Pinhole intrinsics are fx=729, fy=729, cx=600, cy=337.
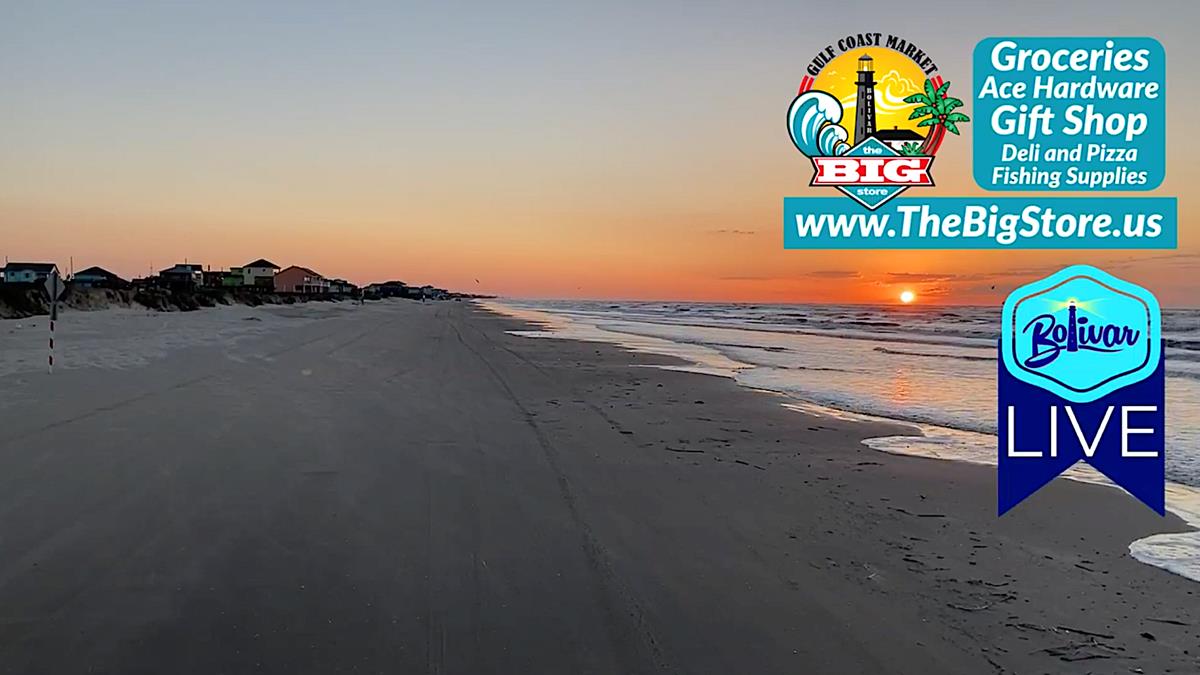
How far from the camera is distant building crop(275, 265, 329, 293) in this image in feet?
440

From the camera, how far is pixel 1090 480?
773 cm

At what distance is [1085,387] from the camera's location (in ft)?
29.1

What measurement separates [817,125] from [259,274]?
13317 centimetres

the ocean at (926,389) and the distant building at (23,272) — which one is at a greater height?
the distant building at (23,272)

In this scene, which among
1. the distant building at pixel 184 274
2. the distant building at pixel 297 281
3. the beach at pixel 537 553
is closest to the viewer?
the beach at pixel 537 553

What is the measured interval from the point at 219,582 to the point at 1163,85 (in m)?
11.9

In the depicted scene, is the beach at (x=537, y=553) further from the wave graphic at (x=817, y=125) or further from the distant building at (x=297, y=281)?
the distant building at (x=297, y=281)

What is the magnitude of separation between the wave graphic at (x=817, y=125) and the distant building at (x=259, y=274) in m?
128

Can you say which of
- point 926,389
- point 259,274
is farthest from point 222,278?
point 926,389

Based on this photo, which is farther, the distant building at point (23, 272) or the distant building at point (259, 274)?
the distant building at point (259, 274)

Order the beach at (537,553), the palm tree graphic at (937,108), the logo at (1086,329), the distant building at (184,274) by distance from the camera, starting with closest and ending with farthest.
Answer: the beach at (537,553), the logo at (1086,329), the palm tree graphic at (937,108), the distant building at (184,274)

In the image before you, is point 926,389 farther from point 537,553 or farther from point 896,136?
point 537,553

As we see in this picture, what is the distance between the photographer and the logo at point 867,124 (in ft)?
33.7

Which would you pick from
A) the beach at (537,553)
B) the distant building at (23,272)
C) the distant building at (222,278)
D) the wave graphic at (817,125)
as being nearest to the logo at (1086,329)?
the beach at (537,553)
